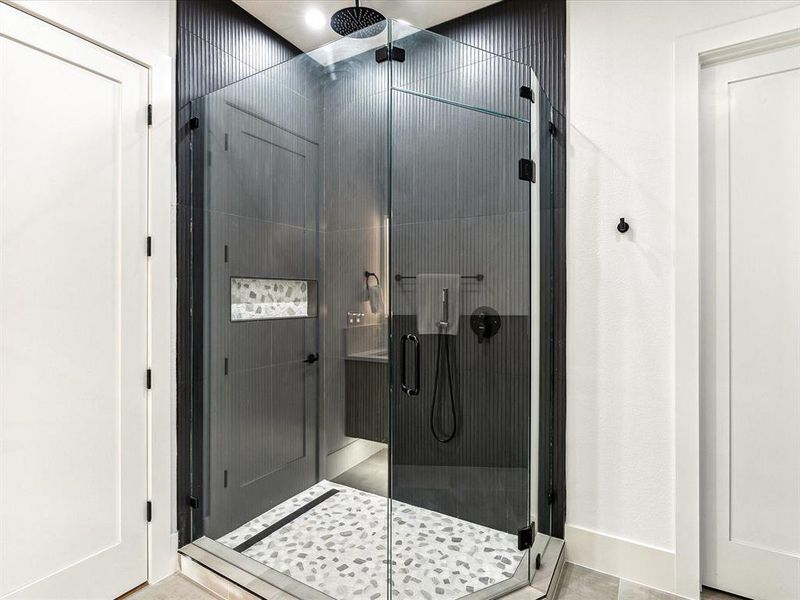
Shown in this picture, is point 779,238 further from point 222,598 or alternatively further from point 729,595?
point 222,598

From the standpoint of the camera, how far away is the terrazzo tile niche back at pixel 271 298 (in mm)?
1819

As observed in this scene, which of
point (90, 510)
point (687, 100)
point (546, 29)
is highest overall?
point (546, 29)

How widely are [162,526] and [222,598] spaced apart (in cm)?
42

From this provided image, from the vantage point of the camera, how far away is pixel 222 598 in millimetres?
1835

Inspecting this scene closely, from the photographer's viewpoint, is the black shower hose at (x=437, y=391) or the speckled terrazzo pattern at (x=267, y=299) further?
the speckled terrazzo pattern at (x=267, y=299)

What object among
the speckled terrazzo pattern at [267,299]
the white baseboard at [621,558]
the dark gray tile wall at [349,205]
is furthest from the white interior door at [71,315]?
the white baseboard at [621,558]

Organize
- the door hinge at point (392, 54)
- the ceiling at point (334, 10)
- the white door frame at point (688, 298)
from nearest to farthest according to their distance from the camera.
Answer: the door hinge at point (392, 54)
the white door frame at point (688, 298)
the ceiling at point (334, 10)

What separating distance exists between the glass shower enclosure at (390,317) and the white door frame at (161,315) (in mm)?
304

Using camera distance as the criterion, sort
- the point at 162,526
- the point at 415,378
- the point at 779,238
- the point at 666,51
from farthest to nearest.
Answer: the point at 162,526 → the point at 666,51 → the point at 779,238 → the point at 415,378

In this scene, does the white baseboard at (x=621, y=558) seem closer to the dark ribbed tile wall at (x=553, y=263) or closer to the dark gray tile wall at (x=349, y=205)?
the dark ribbed tile wall at (x=553, y=263)

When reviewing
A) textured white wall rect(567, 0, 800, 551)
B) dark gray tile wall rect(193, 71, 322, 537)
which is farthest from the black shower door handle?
textured white wall rect(567, 0, 800, 551)

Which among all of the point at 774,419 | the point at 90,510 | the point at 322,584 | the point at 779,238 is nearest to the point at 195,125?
the point at 90,510

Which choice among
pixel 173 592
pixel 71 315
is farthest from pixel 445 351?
pixel 173 592

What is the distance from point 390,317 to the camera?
159 cm
